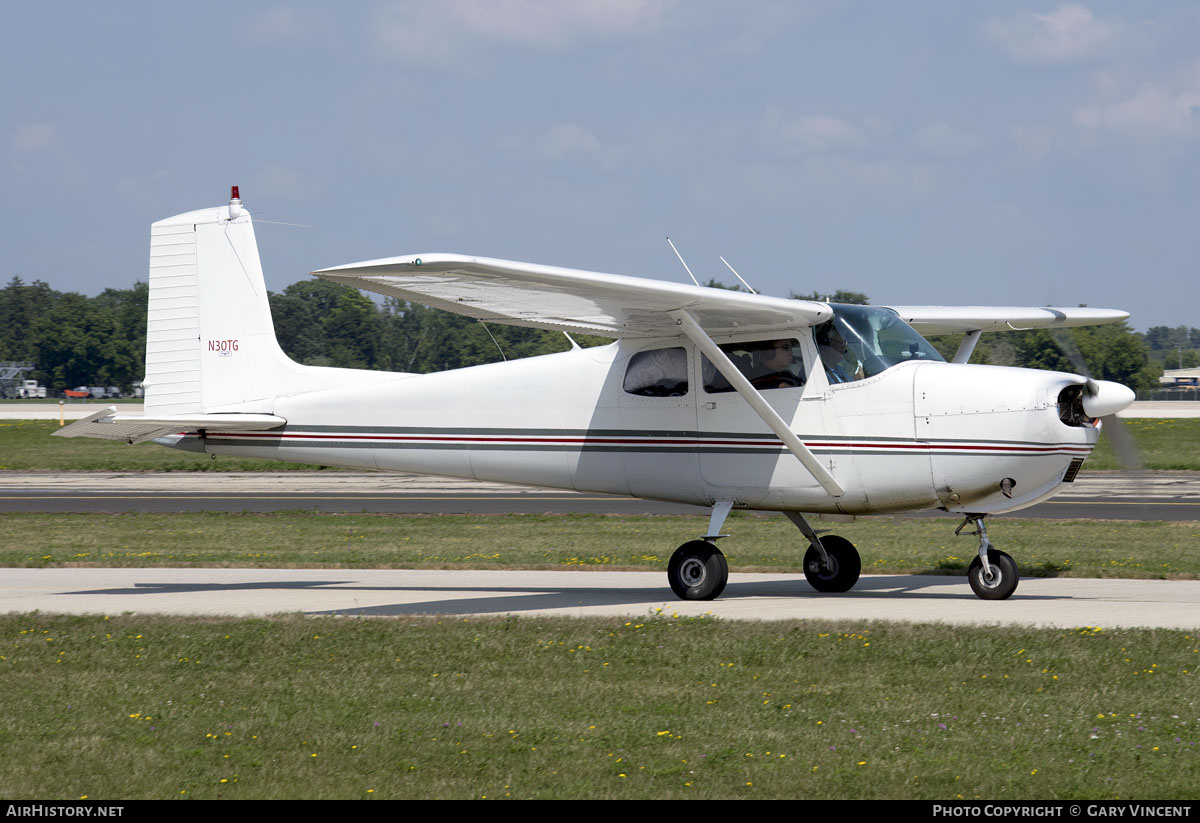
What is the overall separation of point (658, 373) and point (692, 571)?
6.55 ft

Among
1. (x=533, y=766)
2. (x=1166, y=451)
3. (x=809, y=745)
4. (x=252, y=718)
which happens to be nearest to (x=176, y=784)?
(x=252, y=718)

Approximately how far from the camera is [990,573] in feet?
38.3

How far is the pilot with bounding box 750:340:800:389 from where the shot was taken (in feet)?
38.8

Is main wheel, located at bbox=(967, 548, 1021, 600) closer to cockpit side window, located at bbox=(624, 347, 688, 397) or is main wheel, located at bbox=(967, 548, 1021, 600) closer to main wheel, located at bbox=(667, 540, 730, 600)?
main wheel, located at bbox=(667, 540, 730, 600)

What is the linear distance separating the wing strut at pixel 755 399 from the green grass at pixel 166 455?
22123 millimetres

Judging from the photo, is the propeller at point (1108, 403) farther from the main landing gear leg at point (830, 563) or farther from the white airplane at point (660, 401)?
the main landing gear leg at point (830, 563)

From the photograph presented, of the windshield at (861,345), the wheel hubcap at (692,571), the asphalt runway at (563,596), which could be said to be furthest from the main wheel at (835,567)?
the windshield at (861,345)

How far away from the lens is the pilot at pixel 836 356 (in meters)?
11.6

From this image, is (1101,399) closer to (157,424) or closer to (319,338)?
(157,424)

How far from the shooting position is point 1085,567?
46.7 ft

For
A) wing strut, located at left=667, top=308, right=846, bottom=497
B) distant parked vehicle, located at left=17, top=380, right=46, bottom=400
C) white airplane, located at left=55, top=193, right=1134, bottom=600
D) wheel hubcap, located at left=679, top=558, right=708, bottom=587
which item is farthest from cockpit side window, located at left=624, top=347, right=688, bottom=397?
distant parked vehicle, located at left=17, top=380, right=46, bottom=400

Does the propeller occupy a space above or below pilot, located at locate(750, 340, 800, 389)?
below

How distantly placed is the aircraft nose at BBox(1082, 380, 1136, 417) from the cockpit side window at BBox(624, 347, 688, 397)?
12.2 ft

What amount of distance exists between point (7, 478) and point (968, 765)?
3380 centimetres
